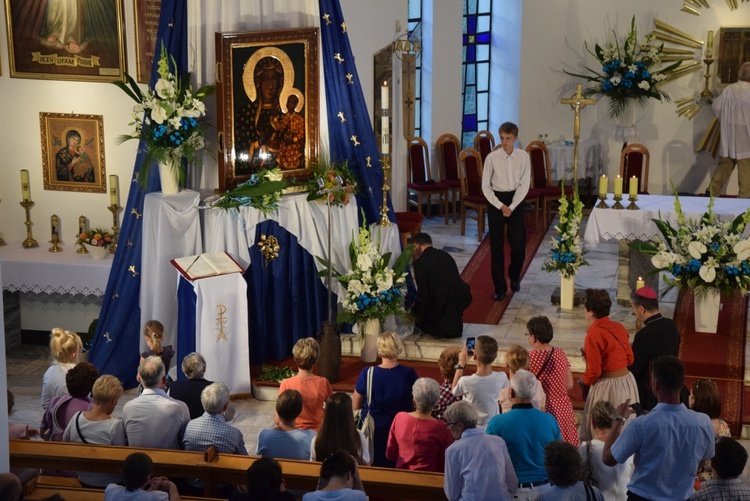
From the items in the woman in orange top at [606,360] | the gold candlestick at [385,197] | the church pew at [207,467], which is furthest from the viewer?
the gold candlestick at [385,197]

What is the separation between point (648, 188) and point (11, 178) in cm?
892

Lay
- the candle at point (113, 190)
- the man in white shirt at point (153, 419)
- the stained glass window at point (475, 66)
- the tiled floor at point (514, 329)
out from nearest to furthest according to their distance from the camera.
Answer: the man in white shirt at point (153, 419), the tiled floor at point (514, 329), the candle at point (113, 190), the stained glass window at point (475, 66)

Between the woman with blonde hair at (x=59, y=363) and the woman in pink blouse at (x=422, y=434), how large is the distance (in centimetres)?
217

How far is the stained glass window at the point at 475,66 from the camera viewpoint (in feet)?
50.5

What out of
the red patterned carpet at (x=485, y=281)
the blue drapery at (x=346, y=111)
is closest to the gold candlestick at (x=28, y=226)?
the blue drapery at (x=346, y=111)

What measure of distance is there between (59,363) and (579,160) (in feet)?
31.9

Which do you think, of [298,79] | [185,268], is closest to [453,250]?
[298,79]

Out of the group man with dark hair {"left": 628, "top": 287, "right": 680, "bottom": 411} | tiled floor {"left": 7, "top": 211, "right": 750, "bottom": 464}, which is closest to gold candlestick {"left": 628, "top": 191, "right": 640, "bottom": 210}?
tiled floor {"left": 7, "top": 211, "right": 750, "bottom": 464}

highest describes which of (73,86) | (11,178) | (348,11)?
(348,11)

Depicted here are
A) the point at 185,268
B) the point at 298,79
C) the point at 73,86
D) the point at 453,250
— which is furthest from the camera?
the point at 453,250

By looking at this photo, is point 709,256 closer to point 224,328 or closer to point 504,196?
point 504,196

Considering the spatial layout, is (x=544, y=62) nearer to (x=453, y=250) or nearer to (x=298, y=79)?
(x=453, y=250)

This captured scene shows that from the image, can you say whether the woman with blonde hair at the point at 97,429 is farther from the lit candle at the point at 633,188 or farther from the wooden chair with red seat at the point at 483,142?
the wooden chair with red seat at the point at 483,142

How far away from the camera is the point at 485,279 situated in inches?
438
